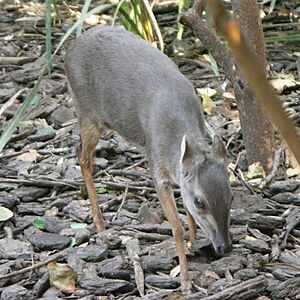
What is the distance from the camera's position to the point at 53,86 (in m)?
6.89

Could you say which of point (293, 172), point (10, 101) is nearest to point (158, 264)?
point (293, 172)

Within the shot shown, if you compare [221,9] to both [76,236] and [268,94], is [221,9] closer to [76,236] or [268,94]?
[268,94]

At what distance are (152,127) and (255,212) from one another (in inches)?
35.4

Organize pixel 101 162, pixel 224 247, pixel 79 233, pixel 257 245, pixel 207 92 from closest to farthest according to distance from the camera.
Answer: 1. pixel 224 247
2. pixel 257 245
3. pixel 79 233
4. pixel 101 162
5. pixel 207 92

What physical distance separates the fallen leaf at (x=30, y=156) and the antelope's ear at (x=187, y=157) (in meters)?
2.11

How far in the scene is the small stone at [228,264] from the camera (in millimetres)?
4031

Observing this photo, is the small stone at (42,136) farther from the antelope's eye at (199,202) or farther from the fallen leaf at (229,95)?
the antelope's eye at (199,202)

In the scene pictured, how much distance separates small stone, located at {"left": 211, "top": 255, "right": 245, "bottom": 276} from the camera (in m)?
4.03

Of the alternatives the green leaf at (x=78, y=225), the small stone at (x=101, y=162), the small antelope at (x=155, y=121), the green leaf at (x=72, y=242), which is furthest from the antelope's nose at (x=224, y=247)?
the small stone at (x=101, y=162)

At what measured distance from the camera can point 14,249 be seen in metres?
4.38

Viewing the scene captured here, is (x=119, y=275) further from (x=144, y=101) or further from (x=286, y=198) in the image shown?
(x=286, y=198)

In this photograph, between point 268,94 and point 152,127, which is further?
point 152,127

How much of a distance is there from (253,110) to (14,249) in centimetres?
182

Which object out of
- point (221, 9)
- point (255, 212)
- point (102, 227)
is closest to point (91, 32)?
point (102, 227)
